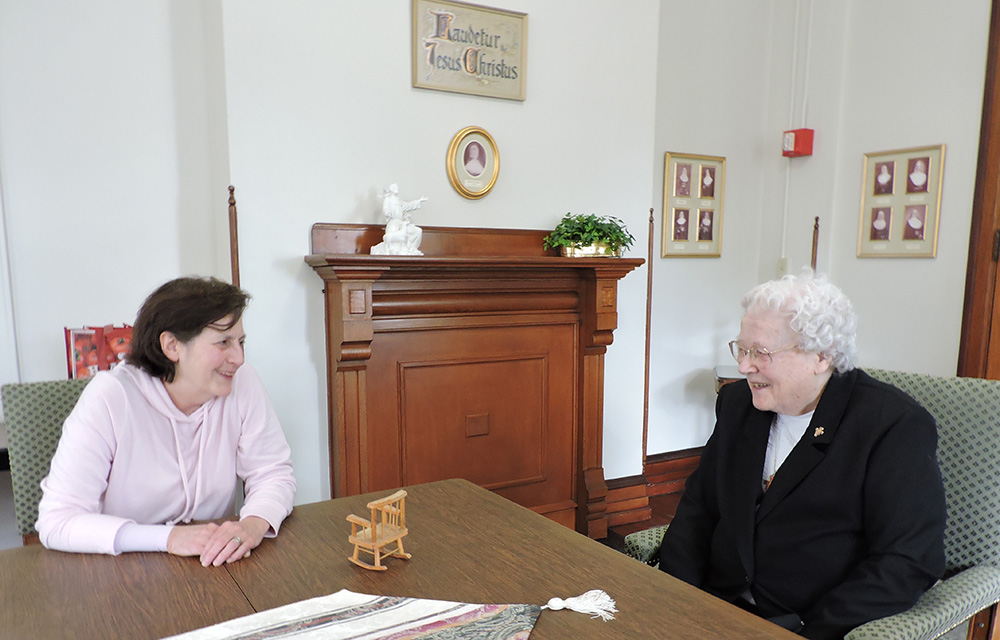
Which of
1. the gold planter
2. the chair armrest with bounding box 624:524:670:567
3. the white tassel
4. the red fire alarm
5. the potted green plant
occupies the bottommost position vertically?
the chair armrest with bounding box 624:524:670:567

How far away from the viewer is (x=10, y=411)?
1486 mm

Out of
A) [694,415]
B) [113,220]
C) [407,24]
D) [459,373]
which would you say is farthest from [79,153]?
[694,415]

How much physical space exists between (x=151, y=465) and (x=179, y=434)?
0.08m

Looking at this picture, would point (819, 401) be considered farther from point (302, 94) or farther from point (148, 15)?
point (148, 15)

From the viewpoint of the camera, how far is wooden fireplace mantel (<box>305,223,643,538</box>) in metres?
2.59

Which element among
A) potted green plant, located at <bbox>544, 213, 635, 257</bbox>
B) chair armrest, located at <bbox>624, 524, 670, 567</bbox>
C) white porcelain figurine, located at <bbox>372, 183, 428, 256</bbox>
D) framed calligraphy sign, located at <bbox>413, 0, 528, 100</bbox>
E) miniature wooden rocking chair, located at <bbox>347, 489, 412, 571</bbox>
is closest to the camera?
miniature wooden rocking chair, located at <bbox>347, 489, 412, 571</bbox>

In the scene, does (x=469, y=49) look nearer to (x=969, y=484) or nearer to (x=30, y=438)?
(x=30, y=438)

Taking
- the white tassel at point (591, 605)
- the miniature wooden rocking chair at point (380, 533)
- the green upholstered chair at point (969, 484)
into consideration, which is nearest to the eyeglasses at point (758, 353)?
the green upholstered chair at point (969, 484)

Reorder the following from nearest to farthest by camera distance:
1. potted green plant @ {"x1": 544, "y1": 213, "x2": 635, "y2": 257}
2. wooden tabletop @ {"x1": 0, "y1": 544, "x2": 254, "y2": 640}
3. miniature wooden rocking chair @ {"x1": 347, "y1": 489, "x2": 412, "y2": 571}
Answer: wooden tabletop @ {"x1": 0, "y1": 544, "x2": 254, "y2": 640} < miniature wooden rocking chair @ {"x1": 347, "y1": 489, "x2": 412, "y2": 571} < potted green plant @ {"x1": 544, "y1": 213, "x2": 635, "y2": 257}

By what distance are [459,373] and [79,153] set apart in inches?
66.0

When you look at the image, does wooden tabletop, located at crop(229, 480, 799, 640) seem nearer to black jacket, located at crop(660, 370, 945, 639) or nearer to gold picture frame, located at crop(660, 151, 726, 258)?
black jacket, located at crop(660, 370, 945, 639)

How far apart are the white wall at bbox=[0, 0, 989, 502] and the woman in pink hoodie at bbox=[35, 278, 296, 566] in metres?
1.01

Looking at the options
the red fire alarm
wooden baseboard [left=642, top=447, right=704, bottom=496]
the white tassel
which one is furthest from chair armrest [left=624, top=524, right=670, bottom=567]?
the red fire alarm

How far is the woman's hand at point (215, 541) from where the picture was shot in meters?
1.18
